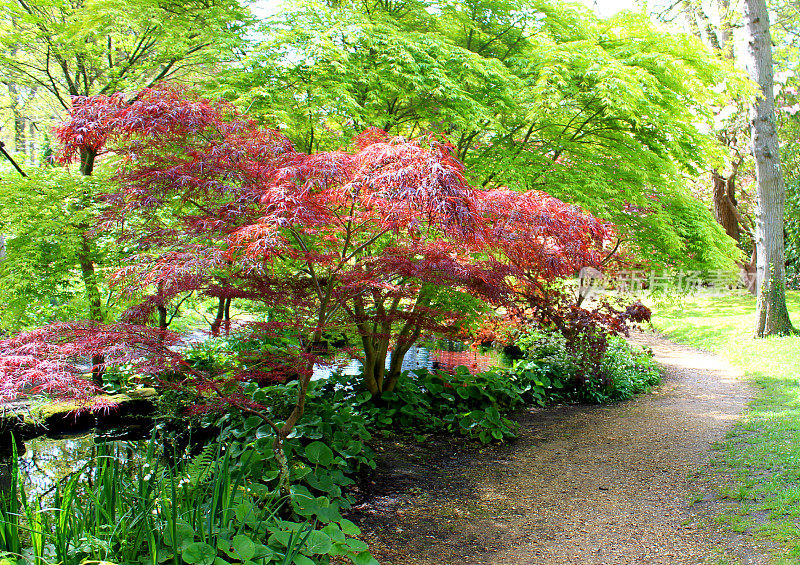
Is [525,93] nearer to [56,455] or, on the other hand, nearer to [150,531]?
[150,531]

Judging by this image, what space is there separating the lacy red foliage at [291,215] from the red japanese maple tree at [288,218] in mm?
10

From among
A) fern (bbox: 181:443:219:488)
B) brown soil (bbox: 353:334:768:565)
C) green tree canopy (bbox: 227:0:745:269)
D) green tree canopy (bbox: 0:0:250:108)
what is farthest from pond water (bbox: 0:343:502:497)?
green tree canopy (bbox: 0:0:250:108)

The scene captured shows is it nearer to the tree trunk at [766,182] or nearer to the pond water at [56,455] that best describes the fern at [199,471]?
the pond water at [56,455]

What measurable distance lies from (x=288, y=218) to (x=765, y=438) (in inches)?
182

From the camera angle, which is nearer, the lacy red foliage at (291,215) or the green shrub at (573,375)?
the lacy red foliage at (291,215)

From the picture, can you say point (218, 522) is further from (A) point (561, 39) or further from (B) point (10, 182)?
(A) point (561, 39)

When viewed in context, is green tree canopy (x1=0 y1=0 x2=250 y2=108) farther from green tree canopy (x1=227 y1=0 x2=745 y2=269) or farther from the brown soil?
the brown soil

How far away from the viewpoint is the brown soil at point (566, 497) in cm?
327

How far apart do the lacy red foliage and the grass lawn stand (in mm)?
1924

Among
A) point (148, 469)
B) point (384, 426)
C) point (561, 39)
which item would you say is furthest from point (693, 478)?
point (561, 39)

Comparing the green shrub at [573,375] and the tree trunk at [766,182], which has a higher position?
the tree trunk at [766,182]

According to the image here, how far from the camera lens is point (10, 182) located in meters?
4.89

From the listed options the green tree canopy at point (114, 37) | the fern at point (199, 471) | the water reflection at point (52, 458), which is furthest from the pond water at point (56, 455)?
the green tree canopy at point (114, 37)

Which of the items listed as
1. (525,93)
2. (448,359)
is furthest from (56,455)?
(448,359)
